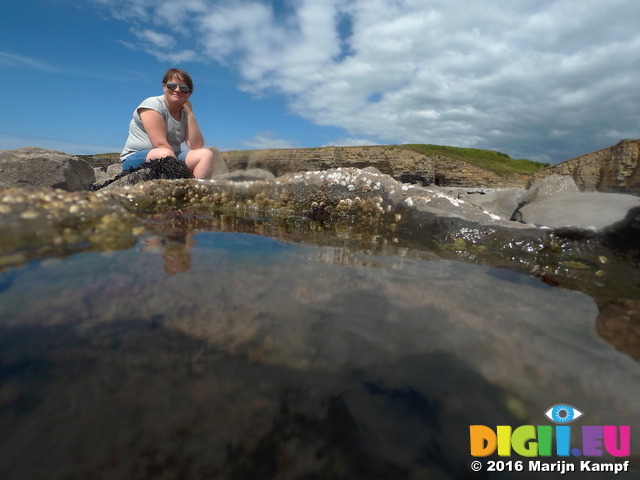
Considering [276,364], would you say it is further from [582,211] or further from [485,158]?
[485,158]

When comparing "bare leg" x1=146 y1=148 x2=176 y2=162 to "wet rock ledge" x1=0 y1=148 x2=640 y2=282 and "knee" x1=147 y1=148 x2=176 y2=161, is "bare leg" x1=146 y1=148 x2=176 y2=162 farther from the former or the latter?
"wet rock ledge" x1=0 y1=148 x2=640 y2=282

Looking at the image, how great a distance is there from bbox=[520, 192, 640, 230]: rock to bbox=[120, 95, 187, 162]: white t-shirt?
420cm

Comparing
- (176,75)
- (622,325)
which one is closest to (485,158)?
(176,75)

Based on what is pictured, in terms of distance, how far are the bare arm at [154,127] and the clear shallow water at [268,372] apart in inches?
120

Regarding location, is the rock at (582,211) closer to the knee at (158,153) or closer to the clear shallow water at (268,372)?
the clear shallow water at (268,372)

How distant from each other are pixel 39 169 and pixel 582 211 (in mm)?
8366

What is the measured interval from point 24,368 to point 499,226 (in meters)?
2.60

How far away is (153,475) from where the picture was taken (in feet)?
1.79

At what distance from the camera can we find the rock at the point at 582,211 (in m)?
2.21

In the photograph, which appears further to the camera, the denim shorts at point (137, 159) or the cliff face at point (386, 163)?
the cliff face at point (386, 163)

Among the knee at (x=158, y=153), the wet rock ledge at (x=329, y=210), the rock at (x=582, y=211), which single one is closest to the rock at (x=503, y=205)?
the wet rock ledge at (x=329, y=210)

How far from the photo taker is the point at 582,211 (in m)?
2.45

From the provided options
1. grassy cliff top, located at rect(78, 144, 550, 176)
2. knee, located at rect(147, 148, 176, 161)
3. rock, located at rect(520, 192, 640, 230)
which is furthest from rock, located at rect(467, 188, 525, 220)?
grassy cliff top, located at rect(78, 144, 550, 176)

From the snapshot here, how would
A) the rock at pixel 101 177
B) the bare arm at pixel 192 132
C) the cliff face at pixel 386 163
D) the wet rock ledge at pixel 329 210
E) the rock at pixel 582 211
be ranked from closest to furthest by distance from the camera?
1. the wet rock ledge at pixel 329 210
2. the rock at pixel 582 211
3. the bare arm at pixel 192 132
4. the rock at pixel 101 177
5. the cliff face at pixel 386 163
